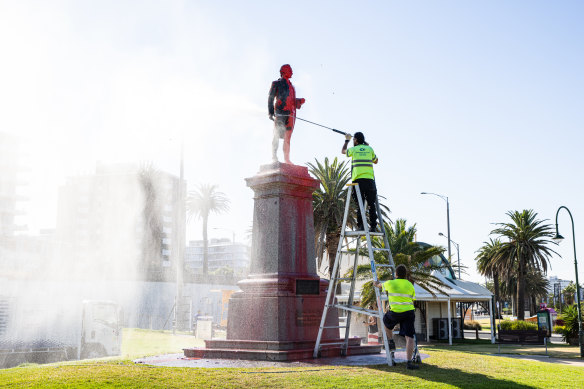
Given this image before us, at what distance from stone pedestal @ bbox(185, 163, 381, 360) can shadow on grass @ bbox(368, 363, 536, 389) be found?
6.53ft

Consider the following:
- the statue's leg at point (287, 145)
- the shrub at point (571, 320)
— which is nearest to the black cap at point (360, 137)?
the statue's leg at point (287, 145)

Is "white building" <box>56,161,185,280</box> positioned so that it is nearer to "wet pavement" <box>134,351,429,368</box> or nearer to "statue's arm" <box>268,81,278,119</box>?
"statue's arm" <box>268,81,278,119</box>

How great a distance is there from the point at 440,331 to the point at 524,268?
14.9 meters

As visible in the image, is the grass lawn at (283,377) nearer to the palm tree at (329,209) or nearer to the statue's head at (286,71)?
the statue's head at (286,71)

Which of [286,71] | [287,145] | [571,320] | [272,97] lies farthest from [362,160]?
[571,320]

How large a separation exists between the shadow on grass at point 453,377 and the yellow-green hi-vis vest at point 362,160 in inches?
134

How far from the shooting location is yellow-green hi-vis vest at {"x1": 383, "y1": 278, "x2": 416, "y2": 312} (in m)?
8.84

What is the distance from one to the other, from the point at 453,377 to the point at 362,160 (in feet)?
13.4

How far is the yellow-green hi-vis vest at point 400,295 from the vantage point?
29.0ft

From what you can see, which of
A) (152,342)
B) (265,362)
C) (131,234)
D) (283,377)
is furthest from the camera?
(131,234)

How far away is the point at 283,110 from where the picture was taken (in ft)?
40.9

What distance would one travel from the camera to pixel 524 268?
4362cm

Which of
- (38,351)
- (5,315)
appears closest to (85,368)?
(38,351)

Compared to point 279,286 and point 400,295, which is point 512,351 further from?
point 400,295
